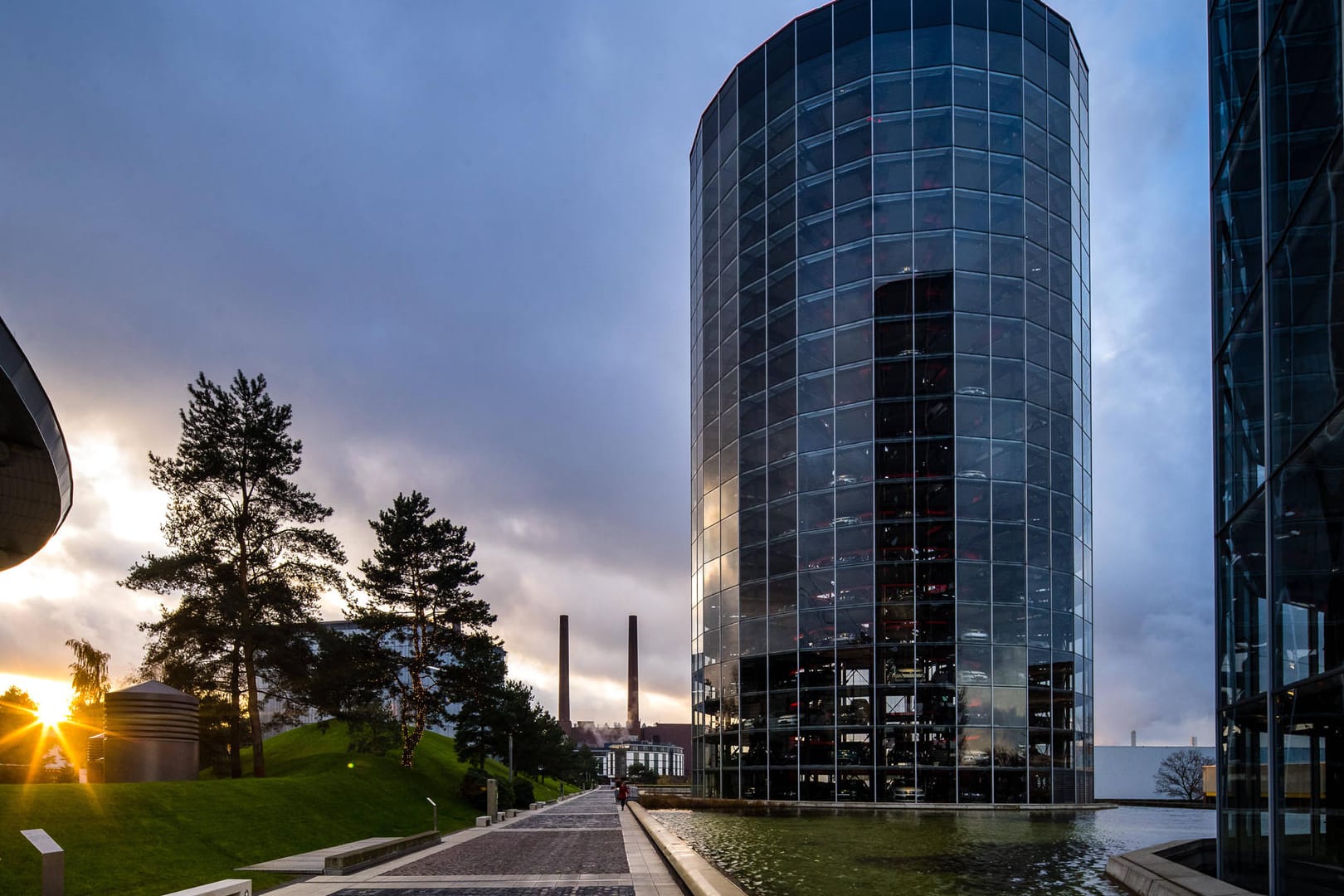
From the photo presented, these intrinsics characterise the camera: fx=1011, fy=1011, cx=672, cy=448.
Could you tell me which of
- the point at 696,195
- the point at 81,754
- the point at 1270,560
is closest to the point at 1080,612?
the point at 696,195

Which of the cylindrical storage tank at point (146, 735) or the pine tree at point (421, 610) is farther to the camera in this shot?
the pine tree at point (421, 610)

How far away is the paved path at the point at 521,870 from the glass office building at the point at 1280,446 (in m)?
8.87

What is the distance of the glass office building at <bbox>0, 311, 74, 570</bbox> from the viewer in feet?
32.5

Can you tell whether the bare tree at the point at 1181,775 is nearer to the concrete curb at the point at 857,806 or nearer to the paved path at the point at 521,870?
the concrete curb at the point at 857,806

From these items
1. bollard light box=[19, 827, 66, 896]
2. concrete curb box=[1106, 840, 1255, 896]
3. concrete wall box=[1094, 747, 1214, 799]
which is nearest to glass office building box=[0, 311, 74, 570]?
bollard light box=[19, 827, 66, 896]

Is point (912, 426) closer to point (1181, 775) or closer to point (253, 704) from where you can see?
point (253, 704)

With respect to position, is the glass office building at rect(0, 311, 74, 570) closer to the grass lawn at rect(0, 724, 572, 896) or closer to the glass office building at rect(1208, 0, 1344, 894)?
the grass lawn at rect(0, 724, 572, 896)

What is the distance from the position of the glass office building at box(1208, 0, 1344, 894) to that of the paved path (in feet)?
29.1

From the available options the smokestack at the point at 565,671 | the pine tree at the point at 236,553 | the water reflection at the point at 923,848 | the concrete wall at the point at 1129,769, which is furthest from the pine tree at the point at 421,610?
the smokestack at the point at 565,671

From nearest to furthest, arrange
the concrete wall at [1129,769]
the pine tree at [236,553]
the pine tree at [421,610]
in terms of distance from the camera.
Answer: the pine tree at [236,553], the pine tree at [421,610], the concrete wall at [1129,769]

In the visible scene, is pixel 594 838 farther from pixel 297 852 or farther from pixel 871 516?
pixel 871 516

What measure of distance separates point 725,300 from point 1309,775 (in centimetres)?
4466

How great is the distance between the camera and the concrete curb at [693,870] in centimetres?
1418

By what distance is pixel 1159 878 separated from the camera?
15.1m
